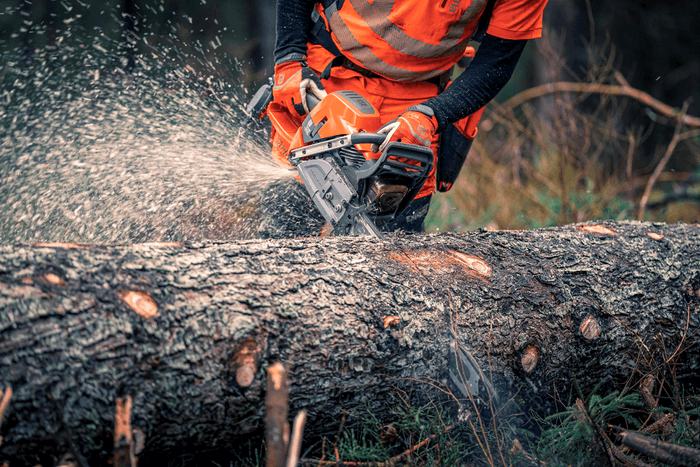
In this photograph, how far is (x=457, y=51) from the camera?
2.20 meters

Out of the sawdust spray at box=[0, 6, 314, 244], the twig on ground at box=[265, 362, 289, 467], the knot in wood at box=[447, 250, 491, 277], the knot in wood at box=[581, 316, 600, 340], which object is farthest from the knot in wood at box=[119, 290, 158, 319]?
the sawdust spray at box=[0, 6, 314, 244]

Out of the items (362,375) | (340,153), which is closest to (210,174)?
(340,153)

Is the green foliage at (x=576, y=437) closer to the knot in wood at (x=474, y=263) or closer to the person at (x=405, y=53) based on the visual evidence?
the knot in wood at (x=474, y=263)

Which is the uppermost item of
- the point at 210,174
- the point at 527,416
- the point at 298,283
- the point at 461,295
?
the point at 298,283

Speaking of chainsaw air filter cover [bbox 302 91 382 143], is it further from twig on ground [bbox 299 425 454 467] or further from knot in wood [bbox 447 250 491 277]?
twig on ground [bbox 299 425 454 467]

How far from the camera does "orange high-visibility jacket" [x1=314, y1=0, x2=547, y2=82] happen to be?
196 cm

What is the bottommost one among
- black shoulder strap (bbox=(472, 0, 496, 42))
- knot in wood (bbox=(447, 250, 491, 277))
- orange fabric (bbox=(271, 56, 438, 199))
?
knot in wood (bbox=(447, 250, 491, 277))

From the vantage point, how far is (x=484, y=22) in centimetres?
213

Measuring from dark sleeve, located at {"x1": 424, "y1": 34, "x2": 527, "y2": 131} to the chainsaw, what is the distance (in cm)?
38

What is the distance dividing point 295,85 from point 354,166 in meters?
0.60

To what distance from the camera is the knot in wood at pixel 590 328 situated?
1543 mm

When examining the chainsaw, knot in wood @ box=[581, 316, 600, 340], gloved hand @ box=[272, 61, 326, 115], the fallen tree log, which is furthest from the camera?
gloved hand @ box=[272, 61, 326, 115]

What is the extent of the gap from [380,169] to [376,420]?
898 millimetres

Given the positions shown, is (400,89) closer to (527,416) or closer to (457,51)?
(457,51)
